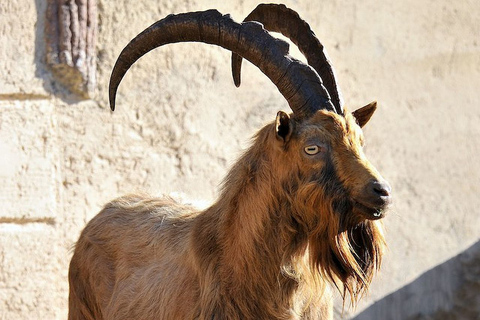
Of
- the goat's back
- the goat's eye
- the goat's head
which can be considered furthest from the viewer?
the goat's back

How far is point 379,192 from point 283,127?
0.69 meters

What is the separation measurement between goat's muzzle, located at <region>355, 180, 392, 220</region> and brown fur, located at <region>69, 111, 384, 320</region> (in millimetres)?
46

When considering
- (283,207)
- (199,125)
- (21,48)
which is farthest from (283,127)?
(21,48)

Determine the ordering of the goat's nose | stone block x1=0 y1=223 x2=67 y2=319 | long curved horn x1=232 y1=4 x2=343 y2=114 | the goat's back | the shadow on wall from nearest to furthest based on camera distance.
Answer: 1. the goat's nose
2. long curved horn x1=232 y1=4 x2=343 y2=114
3. the goat's back
4. stone block x1=0 y1=223 x2=67 y2=319
5. the shadow on wall

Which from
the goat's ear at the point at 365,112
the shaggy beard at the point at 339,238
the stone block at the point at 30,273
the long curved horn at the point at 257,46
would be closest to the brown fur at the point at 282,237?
the shaggy beard at the point at 339,238

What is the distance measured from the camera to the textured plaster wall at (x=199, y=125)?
303 inches

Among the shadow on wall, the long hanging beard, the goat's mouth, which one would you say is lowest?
the shadow on wall

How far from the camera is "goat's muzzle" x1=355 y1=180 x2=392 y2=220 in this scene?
4.35m

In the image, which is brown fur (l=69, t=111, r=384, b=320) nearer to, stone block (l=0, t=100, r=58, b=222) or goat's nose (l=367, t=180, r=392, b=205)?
goat's nose (l=367, t=180, r=392, b=205)

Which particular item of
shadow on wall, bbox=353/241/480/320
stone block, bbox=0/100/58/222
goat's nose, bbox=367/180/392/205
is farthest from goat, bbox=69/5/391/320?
shadow on wall, bbox=353/241/480/320

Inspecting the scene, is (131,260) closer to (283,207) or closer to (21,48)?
(283,207)

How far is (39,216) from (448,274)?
152 inches

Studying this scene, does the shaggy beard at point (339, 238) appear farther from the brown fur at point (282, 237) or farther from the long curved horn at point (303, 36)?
the long curved horn at point (303, 36)

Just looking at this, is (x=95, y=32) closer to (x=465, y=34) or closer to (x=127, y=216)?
(x=127, y=216)
